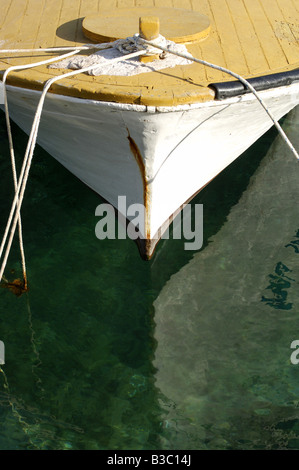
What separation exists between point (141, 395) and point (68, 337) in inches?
30.2

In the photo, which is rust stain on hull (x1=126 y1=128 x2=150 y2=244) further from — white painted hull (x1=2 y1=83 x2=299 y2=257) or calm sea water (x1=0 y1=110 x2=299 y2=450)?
calm sea water (x1=0 y1=110 x2=299 y2=450)

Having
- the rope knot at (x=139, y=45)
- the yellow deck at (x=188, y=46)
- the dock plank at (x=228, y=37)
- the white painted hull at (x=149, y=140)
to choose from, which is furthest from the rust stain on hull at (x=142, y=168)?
the dock plank at (x=228, y=37)

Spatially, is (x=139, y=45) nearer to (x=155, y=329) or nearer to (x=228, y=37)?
(x=228, y=37)

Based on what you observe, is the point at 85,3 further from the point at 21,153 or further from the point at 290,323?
the point at 290,323

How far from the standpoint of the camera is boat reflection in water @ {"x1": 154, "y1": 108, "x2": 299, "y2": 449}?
13.8 ft

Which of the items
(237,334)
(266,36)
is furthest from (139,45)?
(237,334)

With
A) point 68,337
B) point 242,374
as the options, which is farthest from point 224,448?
point 68,337

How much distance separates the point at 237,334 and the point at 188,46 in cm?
223

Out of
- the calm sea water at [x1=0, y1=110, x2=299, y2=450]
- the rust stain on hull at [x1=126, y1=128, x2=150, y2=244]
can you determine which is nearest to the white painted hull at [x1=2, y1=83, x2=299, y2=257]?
the rust stain on hull at [x1=126, y1=128, x2=150, y2=244]

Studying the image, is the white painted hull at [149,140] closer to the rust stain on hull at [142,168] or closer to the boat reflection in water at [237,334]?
the rust stain on hull at [142,168]

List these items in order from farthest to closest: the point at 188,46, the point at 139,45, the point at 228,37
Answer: the point at 228,37 → the point at 188,46 → the point at 139,45

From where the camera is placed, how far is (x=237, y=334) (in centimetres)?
482

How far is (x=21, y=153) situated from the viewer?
6.63 m

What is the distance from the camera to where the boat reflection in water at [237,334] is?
13.8 feet
